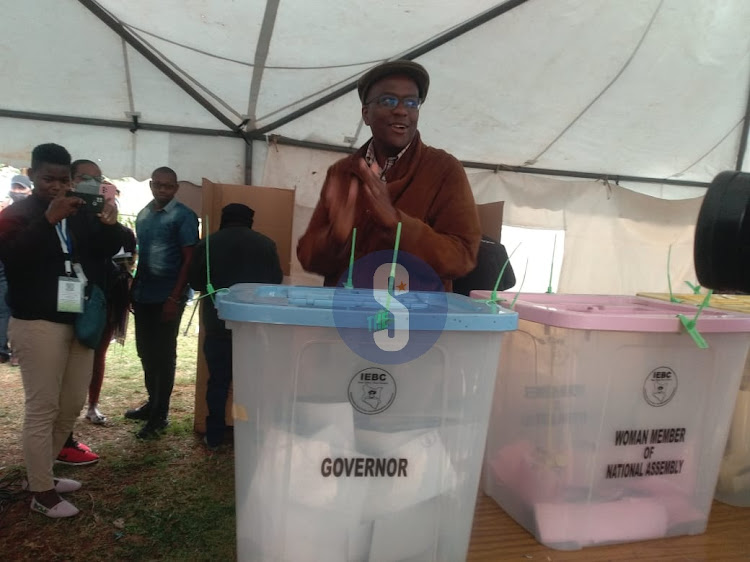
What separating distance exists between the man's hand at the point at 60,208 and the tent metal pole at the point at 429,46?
4.51ft

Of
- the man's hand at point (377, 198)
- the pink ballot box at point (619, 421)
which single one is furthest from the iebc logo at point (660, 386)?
the man's hand at point (377, 198)

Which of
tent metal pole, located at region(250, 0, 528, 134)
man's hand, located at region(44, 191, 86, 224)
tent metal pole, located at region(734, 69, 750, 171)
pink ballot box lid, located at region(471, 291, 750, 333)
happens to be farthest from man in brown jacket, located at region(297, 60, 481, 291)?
tent metal pole, located at region(734, 69, 750, 171)

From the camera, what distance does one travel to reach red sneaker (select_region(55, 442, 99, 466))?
237 cm

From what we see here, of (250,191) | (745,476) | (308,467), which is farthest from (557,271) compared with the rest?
(308,467)

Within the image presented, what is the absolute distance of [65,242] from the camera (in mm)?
1751

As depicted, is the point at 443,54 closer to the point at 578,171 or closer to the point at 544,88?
the point at 544,88

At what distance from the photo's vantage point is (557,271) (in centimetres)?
383

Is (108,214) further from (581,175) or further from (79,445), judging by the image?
(581,175)

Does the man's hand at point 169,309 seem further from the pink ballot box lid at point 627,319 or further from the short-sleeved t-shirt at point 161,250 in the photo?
the pink ballot box lid at point 627,319

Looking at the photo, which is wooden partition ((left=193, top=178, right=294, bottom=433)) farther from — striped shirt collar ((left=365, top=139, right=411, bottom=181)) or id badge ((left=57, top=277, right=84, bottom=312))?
striped shirt collar ((left=365, top=139, right=411, bottom=181))

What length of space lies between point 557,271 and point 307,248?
10.3 feet

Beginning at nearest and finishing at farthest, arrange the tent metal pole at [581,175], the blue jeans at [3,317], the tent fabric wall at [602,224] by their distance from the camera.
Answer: the tent metal pole at [581,175], the tent fabric wall at [602,224], the blue jeans at [3,317]

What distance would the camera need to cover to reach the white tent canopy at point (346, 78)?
215cm

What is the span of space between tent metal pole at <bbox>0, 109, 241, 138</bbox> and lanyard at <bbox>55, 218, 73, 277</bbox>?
124 centimetres
